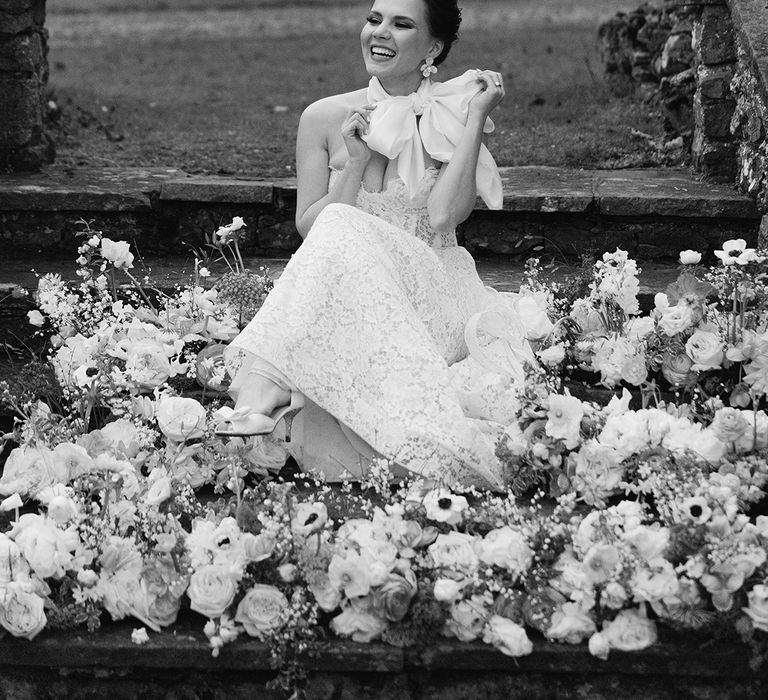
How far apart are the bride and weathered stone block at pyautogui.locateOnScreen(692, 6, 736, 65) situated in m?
1.64

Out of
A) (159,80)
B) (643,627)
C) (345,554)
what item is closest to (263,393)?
(345,554)

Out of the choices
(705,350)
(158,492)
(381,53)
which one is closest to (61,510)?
(158,492)

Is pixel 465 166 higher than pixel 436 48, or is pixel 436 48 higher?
pixel 436 48

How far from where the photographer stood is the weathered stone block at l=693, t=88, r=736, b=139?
205 inches

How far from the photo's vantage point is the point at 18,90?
533 cm

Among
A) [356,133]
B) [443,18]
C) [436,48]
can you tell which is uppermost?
[443,18]

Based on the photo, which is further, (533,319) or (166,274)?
(166,274)

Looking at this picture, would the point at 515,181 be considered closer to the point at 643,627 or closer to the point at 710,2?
the point at 710,2

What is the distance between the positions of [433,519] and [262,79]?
23.2ft

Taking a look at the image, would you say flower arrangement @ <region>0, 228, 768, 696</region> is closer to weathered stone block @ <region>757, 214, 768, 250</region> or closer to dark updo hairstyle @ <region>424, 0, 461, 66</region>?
weathered stone block @ <region>757, 214, 768, 250</region>

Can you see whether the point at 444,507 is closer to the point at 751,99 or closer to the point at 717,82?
the point at 751,99

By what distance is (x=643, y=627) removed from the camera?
9.00 ft

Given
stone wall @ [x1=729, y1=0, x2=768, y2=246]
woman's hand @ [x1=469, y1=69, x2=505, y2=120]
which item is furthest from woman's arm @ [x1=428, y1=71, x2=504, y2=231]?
stone wall @ [x1=729, y1=0, x2=768, y2=246]

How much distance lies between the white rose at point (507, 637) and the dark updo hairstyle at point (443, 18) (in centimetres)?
202
